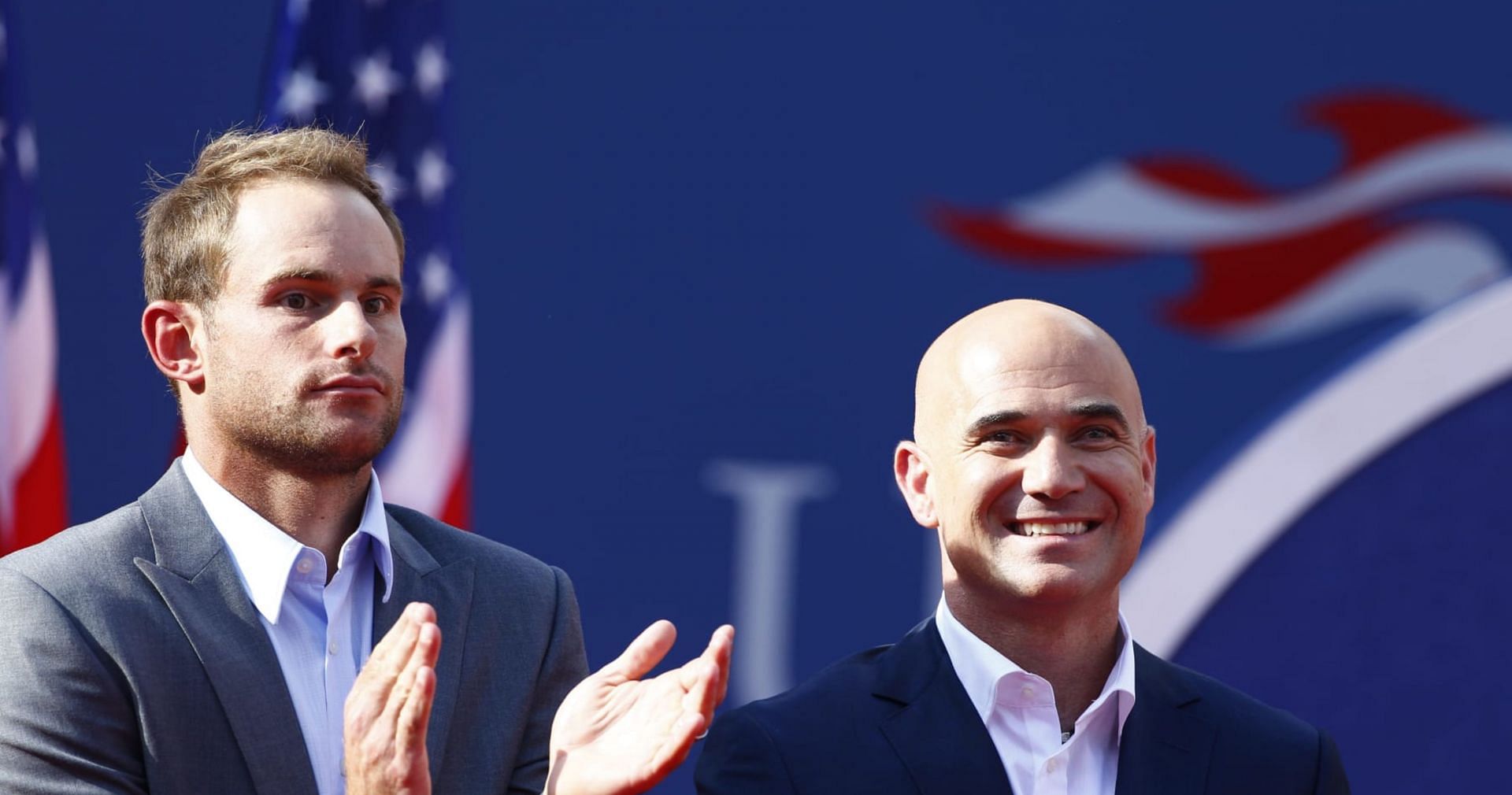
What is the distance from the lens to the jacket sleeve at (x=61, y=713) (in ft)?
7.04

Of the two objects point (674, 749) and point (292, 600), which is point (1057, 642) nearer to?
point (674, 749)

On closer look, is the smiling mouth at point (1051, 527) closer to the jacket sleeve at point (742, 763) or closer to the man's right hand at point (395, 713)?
the jacket sleeve at point (742, 763)

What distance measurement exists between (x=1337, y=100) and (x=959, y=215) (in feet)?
3.15

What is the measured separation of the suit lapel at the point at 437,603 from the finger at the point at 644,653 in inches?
11.1

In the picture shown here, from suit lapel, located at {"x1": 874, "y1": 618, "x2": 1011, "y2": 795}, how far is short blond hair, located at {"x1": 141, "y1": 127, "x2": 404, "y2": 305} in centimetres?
94

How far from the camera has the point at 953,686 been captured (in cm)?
232

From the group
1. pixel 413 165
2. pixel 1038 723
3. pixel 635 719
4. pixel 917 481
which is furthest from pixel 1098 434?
pixel 413 165

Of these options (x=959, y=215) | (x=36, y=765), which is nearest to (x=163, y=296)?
(x=36, y=765)

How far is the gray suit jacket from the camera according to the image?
2164mm

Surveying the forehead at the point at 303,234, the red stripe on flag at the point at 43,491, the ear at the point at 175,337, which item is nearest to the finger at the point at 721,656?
the forehead at the point at 303,234

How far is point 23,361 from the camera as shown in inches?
148

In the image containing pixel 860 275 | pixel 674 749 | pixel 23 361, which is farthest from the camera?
pixel 860 275

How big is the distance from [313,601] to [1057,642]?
992mm

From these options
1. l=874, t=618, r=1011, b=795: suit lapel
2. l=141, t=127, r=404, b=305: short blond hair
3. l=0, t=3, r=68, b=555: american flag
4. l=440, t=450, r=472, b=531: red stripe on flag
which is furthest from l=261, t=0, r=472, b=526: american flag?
l=874, t=618, r=1011, b=795: suit lapel
